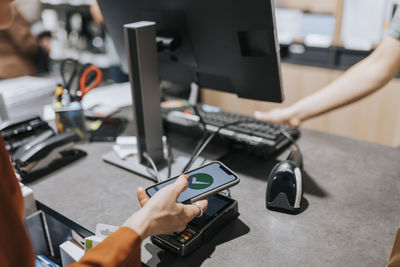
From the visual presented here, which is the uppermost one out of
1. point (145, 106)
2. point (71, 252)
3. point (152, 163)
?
point (145, 106)

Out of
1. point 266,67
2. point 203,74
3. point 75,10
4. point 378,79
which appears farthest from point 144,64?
point 75,10

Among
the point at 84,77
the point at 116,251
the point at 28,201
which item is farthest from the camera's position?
the point at 84,77

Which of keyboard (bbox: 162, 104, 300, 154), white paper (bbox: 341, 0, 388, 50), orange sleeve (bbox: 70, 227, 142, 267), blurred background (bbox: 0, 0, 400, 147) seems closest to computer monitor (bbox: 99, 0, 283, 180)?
keyboard (bbox: 162, 104, 300, 154)

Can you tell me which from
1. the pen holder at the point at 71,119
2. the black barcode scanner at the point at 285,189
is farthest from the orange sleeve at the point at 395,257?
the pen holder at the point at 71,119

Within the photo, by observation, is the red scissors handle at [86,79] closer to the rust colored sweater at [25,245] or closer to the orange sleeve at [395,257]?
the rust colored sweater at [25,245]

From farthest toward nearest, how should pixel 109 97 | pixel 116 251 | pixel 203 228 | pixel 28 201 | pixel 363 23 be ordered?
pixel 363 23 → pixel 109 97 → pixel 28 201 → pixel 203 228 → pixel 116 251

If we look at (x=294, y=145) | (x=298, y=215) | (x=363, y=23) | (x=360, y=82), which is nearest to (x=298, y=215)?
(x=298, y=215)

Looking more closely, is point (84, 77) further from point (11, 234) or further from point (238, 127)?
point (11, 234)

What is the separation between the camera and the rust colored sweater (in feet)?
1.68

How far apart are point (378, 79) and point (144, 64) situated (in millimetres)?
628

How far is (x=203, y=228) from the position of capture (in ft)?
2.06

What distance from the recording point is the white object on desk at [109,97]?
4.31ft

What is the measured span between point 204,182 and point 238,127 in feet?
1.12

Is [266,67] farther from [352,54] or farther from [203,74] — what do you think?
[352,54]
